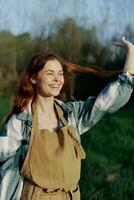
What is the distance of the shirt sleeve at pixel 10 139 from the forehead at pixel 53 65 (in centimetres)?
32

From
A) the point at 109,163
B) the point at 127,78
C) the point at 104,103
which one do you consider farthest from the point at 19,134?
the point at 109,163

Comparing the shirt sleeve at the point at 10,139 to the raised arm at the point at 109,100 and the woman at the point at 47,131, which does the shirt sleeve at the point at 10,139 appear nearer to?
the woman at the point at 47,131

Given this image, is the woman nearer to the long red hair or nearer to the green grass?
the long red hair

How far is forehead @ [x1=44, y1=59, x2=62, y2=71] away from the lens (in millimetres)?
2938

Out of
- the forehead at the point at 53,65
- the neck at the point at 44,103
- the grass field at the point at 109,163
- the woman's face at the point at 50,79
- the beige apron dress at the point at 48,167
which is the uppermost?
the forehead at the point at 53,65

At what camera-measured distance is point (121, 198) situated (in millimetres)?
4844

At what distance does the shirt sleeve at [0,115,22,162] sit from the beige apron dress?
66mm

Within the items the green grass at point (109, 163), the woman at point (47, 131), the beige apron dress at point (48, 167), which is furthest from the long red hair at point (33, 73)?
the green grass at point (109, 163)

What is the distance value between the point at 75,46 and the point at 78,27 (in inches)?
17.9

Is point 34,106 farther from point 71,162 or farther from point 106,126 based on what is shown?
point 106,126

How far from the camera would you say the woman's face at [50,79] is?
2914mm

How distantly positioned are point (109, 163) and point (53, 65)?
3.38m

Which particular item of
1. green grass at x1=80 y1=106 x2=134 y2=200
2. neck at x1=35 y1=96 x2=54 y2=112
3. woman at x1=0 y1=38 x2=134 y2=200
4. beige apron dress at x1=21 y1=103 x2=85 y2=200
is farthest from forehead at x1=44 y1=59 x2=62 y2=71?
green grass at x1=80 y1=106 x2=134 y2=200

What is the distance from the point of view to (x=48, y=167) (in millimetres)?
2797
